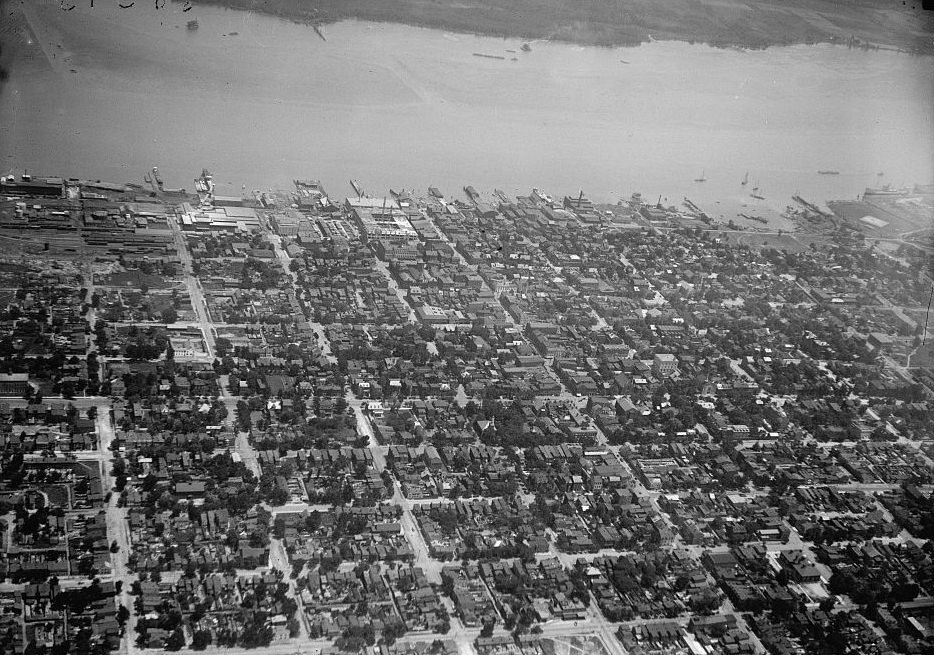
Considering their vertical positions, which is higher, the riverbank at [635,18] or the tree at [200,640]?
the riverbank at [635,18]

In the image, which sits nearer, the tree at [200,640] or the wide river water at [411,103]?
the tree at [200,640]

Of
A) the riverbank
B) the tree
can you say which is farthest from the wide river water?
the tree

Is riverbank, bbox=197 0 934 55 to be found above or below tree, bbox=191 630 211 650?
above

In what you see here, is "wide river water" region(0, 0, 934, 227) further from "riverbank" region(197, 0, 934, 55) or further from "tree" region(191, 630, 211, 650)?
"tree" region(191, 630, 211, 650)

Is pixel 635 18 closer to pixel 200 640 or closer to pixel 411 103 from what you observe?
pixel 411 103

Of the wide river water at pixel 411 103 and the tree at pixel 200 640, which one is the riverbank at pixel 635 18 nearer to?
the wide river water at pixel 411 103

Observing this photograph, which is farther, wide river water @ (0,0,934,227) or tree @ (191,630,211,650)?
wide river water @ (0,0,934,227)

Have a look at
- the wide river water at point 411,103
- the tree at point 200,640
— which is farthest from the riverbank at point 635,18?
the tree at point 200,640

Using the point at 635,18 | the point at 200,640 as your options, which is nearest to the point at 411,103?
the point at 635,18

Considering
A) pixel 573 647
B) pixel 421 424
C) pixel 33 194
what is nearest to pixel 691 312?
pixel 421 424
